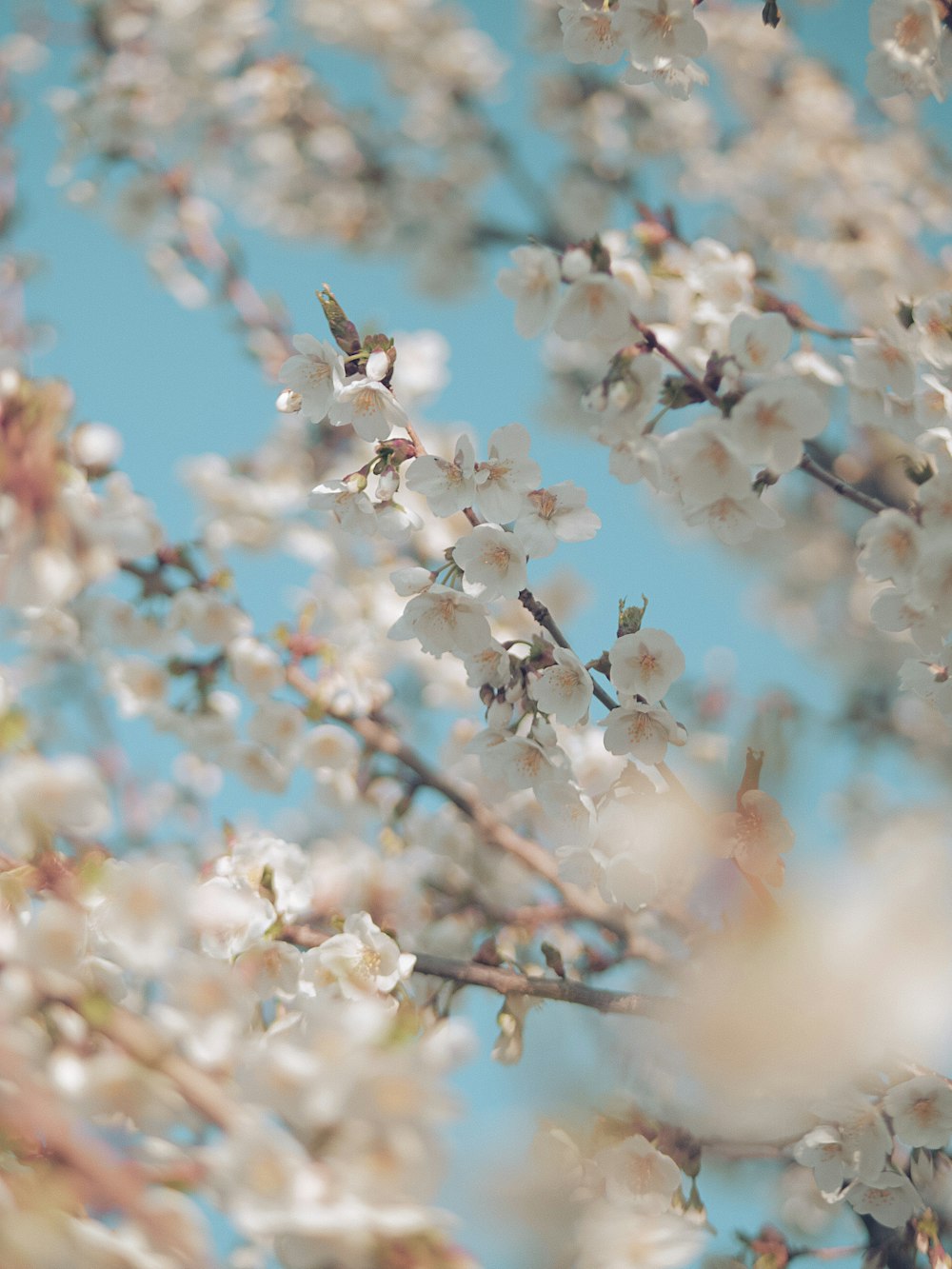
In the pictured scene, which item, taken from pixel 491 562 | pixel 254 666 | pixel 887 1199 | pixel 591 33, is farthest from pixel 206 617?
pixel 887 1199

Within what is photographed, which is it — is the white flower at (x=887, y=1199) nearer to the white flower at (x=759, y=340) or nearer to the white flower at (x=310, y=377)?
the white flower at (x=759, y=340)

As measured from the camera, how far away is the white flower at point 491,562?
158 centimetres

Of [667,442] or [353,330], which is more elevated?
[667,442]

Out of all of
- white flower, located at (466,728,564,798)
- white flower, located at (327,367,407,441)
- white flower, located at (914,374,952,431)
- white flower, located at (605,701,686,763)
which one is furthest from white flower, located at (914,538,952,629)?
white flower, located at (327,367,407,441)

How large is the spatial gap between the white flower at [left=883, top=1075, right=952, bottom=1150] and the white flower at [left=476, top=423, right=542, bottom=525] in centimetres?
117

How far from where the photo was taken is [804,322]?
7.38ft

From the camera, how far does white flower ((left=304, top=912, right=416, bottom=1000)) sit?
1.62 metres

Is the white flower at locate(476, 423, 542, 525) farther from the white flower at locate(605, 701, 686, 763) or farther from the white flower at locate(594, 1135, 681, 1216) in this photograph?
the white flower at locate(594, 1135, 681, 1216)

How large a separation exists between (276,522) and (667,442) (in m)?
2.57

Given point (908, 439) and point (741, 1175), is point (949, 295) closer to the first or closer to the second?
point (908, 439)

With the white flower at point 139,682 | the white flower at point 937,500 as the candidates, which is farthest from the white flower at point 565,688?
the white flower at point 139,682

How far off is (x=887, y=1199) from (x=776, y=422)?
1407 millimetres

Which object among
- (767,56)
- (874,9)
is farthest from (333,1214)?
(767,56)

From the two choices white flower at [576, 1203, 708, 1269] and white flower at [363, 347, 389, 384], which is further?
white flower at [363, 347, 389, 384]
